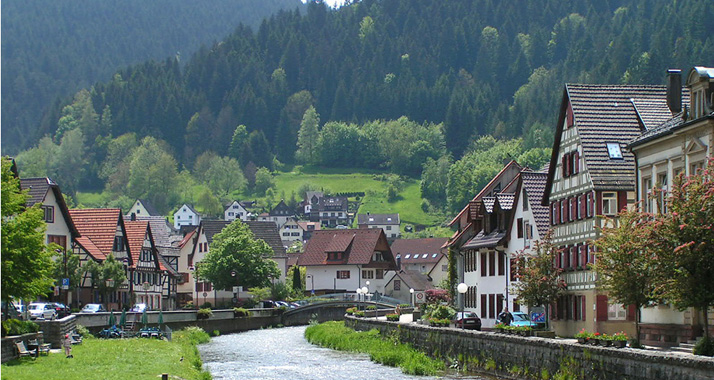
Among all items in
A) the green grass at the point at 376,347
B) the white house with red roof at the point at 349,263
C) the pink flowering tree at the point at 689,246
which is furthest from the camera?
the white house with red roof at the point at 349,263

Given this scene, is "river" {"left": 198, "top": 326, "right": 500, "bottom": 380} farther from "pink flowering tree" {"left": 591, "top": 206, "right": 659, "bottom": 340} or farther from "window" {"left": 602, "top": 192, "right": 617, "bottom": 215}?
"window" {"left": 602, "top": 192, "right": 617, "bottom": 215}

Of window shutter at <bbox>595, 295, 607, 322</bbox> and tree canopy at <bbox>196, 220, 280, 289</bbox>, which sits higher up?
tree canopy at <bbox>196, 220, 280, 289</bbox>

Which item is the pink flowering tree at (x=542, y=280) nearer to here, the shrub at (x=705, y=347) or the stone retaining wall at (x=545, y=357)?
the stone retaining wall at (x=545, y=357)

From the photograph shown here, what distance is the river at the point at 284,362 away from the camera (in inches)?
2060

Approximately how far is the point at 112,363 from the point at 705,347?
72.5ft

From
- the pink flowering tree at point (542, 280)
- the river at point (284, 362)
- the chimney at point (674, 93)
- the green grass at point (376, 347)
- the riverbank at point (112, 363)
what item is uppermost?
the chimney at point (674, 93)

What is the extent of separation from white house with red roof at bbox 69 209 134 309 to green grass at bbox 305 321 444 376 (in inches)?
727

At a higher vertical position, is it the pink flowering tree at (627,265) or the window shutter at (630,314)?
A: the pink flowering tree at (627,265)

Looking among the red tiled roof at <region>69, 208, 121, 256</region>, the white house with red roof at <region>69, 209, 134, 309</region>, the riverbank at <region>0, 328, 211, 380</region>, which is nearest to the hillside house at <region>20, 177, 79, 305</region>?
the white house with red roof at <region>69, 209, 134, 309</region>

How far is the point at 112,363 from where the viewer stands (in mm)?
44875

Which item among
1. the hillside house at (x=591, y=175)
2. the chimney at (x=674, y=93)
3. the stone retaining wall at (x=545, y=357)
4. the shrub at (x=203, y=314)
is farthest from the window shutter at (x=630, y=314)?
the shrub at (x=203, y=314)

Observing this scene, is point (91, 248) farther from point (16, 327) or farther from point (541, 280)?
point (16, 327)

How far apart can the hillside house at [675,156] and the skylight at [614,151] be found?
424 cm

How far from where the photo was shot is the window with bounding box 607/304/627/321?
5244 cm
